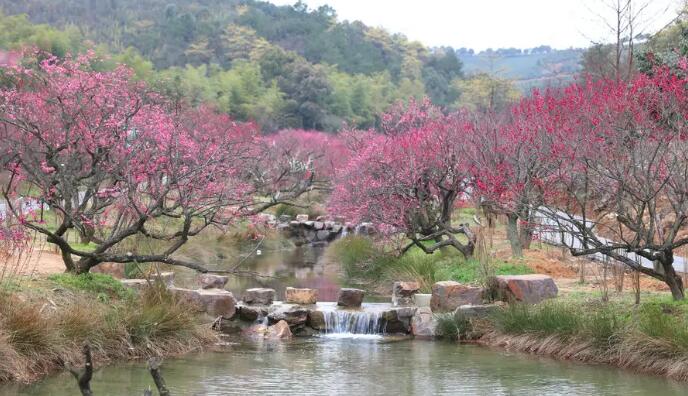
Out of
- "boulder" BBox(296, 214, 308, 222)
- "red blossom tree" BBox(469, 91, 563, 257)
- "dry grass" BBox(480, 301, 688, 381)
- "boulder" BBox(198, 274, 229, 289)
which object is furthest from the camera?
"boulder" BBox(296, 214, 308, 222)

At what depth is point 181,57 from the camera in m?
101

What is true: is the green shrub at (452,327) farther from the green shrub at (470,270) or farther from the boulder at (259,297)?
the boulder at (259,297)

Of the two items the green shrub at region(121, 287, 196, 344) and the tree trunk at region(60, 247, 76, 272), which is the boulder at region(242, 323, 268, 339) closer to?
the green shrub at region(121, 287, 196, 344)

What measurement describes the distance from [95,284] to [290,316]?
3.95 metres

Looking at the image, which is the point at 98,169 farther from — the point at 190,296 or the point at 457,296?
the point at 457,296

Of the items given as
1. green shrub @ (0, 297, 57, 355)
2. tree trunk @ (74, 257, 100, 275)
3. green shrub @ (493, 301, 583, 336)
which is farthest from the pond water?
tree trunk @ (74, 257, 100, 275)

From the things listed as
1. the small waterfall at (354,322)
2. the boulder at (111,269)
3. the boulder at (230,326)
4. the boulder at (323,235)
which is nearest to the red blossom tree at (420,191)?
the small waterfall at (354,322)

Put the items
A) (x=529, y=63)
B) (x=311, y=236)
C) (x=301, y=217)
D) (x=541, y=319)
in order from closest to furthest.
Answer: (x=541, y=319), (x=311, y=236), (x=301, y=217), (x=529, y=63)

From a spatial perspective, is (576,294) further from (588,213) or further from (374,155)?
(588,213)

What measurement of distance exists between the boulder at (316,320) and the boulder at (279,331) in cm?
62

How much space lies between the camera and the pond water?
11.1 meters

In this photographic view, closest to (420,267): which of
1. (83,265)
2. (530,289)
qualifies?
(530,289)

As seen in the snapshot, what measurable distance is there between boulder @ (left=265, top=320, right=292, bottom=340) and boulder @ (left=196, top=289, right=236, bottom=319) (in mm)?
803

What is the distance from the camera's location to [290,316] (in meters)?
16.3
